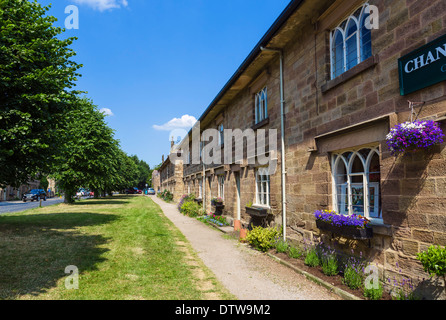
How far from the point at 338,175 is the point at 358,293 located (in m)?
2.20

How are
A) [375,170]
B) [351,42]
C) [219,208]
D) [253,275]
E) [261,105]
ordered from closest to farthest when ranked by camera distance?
[375,170] → [351,42] → [253,275] → [261,105] → [219,208]

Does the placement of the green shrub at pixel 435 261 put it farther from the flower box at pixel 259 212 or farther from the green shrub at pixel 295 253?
the flower box at pixel 259 212

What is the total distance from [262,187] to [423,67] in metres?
5.96

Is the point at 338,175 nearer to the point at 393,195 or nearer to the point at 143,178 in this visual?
the point at 393,195

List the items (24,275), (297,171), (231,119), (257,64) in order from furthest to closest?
(231,119) → (257,64) → (297,171) → (24,275)

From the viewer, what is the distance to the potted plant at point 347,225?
435cm

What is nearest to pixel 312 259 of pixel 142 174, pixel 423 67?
pixel 423 67

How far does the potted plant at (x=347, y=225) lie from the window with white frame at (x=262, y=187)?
340cm

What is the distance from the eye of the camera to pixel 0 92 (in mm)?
7445

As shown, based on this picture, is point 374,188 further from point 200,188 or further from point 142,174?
point 142,174

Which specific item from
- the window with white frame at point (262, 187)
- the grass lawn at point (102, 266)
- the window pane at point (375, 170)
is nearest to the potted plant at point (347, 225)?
the window pane at point (375, 170)

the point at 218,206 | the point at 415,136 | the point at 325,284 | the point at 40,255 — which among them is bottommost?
the point at 325,284

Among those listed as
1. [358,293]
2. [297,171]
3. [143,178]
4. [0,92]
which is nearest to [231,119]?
[297,171]

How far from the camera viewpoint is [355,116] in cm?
496
